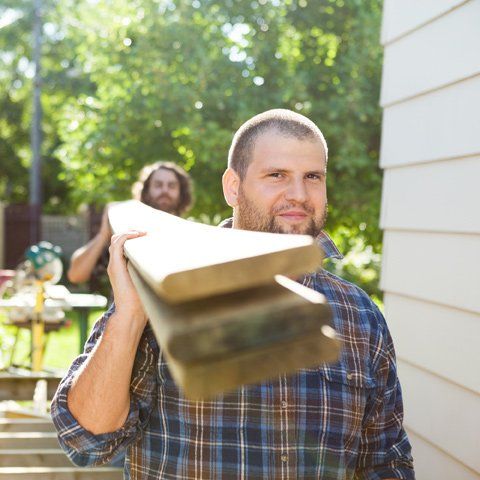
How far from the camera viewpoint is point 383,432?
66.6 inches

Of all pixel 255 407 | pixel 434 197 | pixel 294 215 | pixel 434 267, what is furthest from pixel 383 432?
pixel 434 197

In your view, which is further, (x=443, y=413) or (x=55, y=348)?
(x=55, y=348)

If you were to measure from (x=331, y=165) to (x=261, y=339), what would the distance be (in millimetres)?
10700

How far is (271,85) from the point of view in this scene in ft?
35.5

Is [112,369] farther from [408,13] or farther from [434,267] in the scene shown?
[408,13]

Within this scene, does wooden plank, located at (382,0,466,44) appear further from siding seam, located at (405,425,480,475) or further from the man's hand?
the man's hand

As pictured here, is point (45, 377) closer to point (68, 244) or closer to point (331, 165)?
point (331, 165)

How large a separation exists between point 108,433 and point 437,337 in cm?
157

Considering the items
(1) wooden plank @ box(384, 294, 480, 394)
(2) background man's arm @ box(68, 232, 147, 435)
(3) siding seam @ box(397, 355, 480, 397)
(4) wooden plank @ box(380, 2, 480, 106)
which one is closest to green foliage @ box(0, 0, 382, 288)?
(4) wooden plank @ box(380, 2, 480, 106)

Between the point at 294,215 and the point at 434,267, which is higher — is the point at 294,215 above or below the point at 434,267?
above

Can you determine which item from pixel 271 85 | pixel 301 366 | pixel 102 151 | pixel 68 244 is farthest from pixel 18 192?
pixel 301 366

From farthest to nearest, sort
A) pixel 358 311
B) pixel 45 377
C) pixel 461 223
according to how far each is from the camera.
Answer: pixel 45 377 < pixel 461 223 < pixel 358 311

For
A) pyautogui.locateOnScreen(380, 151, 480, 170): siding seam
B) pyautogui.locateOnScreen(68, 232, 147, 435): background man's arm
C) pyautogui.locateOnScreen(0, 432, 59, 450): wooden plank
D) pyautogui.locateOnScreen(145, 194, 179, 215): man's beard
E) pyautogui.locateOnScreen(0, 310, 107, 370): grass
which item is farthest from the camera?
pyautogui.locateOnScreen(0, 310, 107, 370): grass

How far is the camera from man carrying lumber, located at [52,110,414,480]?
1.37 meters
